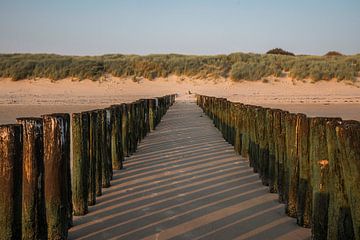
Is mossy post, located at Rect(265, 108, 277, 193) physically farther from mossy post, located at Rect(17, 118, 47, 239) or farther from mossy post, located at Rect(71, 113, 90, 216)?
mossy post, located at Rect(17, 118, 47, 239)

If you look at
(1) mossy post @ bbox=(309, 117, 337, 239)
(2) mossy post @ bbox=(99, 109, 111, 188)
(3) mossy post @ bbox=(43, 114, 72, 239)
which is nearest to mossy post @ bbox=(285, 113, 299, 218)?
(1) mossy post @ bbox=(309, 117, 337, 239)

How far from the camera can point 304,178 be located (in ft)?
14.6

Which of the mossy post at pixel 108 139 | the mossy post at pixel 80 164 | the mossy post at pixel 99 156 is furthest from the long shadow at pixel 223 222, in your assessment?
the mossy post at pixel 108 139

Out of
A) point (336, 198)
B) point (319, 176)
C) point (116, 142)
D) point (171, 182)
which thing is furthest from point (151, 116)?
point (336, 198)

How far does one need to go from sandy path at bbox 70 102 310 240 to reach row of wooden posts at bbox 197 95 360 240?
26 cm

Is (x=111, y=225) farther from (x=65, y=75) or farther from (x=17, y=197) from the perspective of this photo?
(x=65, y=75)

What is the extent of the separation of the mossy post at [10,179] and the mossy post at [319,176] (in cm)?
250

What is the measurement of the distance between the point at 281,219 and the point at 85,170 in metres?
2.30

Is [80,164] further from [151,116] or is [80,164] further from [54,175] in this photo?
[151,116]

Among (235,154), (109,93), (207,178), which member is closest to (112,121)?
(207,178)

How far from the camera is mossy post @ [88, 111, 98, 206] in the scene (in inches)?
212

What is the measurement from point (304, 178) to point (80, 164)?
2500 mm

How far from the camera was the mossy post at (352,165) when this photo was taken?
3158mm

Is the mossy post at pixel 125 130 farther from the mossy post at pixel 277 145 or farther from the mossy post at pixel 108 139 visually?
the mossy post at pixel 277 145
